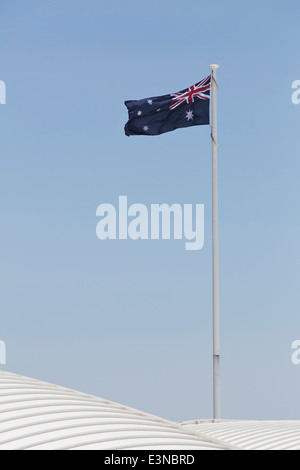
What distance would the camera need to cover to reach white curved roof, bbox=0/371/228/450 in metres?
11.7

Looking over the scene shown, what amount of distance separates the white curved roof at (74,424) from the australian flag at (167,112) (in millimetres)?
12591

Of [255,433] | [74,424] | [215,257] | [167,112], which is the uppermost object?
[167,112]

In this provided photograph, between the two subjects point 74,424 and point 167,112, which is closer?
point 74,424

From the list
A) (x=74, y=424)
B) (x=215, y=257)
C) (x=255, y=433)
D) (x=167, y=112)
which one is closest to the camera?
(x=74, y=424)

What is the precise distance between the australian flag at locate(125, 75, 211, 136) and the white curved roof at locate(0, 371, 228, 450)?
41.3ft

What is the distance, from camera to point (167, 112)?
86.0ft

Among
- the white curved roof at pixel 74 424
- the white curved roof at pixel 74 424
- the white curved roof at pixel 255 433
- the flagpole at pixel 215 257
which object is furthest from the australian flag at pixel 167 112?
the white curved roof at pixel 74 424

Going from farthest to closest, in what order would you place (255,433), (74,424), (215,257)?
(215,257)
(255,433)
(74,424)

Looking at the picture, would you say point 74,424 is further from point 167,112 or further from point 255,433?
point 167,112

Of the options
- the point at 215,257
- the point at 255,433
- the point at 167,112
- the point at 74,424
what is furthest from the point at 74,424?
the point at 167,112

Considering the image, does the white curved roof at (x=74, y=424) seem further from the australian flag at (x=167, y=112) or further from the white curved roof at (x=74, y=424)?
the australian flag at (x=167, y=112)

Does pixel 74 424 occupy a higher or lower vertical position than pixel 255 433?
higher

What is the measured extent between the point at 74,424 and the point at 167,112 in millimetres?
15238
